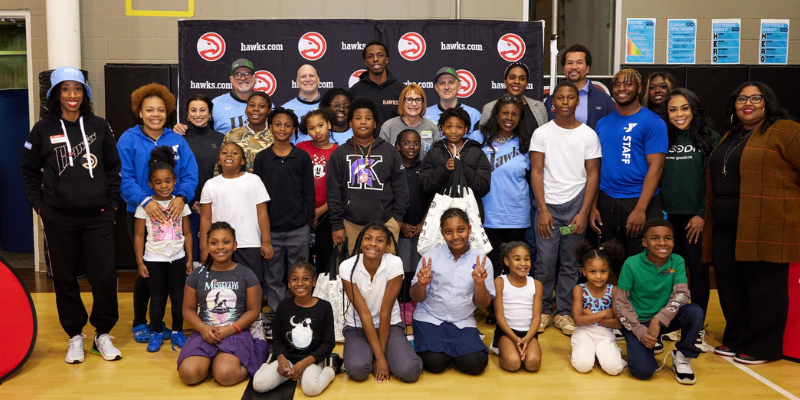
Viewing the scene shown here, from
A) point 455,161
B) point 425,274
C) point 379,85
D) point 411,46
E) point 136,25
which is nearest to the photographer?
point 425,274

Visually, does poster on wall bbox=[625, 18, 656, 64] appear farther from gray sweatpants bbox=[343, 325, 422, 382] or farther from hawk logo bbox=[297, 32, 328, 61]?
gray sweatpants bbox=[343, 325, 422, 382]

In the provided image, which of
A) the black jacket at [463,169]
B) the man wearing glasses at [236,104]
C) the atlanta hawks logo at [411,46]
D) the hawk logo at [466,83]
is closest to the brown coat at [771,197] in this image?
the black jacket at [463,169]

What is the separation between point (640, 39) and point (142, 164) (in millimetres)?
5348

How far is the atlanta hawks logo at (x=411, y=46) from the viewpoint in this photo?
6109 mm

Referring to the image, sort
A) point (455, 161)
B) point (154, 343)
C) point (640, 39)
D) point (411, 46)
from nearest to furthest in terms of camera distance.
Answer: point (154, 343) → point (455, 161) → point (411, 46) → point (640, 39)

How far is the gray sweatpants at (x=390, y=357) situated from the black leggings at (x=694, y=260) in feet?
6.79

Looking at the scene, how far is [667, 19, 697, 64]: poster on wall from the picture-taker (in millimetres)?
6902

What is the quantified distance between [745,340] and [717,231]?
0.70 meters

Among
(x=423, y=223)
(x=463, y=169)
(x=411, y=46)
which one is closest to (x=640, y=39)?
(x=411, y=46)

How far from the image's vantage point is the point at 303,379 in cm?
338

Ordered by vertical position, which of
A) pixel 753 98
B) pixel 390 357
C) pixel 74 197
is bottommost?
pixel 390 357

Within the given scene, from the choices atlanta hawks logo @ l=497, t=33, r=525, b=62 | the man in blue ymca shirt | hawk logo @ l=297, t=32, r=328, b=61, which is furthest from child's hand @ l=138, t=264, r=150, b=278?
atlanta hawks logo @ l=497, t=33, r=525, b=62

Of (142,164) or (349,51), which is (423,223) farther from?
(349,51)

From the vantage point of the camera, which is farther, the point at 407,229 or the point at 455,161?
the point at 407,229
